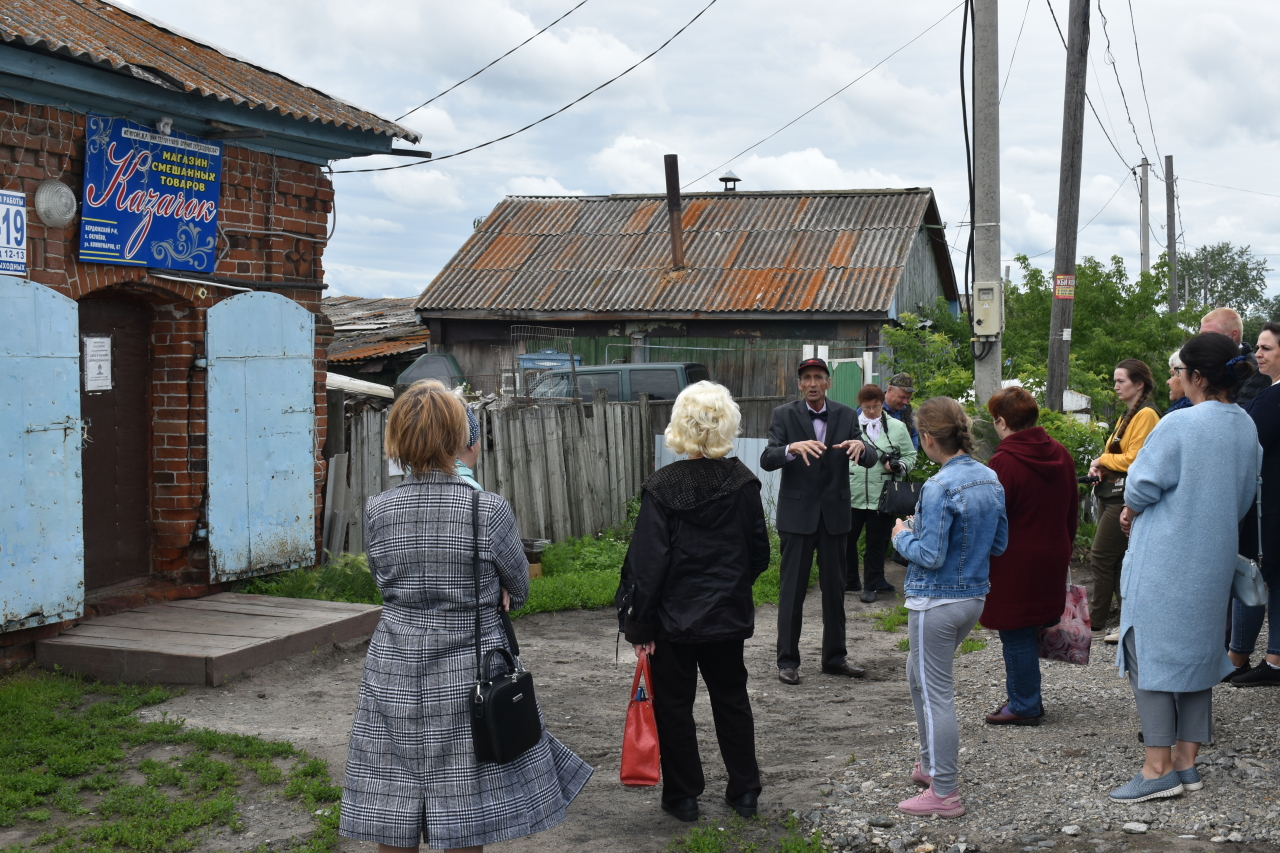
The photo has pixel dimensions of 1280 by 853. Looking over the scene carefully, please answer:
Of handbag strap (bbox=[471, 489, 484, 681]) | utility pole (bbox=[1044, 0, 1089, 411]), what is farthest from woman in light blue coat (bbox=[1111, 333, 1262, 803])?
utility pole (bbox=[1044, 0, 1089, 411])

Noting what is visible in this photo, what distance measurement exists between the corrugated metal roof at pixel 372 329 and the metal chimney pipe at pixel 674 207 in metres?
4.67

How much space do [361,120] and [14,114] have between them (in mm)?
2559

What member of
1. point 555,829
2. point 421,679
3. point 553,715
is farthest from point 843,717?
point 421,679

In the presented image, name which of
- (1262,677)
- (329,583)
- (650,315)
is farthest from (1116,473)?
(650,315)

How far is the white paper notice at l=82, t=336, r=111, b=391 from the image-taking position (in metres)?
6.74

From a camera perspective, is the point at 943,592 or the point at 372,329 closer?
the point at 943,592

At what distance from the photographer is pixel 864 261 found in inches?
685

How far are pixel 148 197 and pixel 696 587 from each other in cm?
472

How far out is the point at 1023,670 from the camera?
493 centimetres

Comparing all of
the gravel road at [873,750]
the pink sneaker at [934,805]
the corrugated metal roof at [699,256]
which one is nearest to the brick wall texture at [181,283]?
the gravel road at [873,750]

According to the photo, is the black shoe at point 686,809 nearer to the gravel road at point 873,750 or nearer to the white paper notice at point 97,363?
the gravel road at point 873,750

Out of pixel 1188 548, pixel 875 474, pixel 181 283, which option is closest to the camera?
pixel 1188 548

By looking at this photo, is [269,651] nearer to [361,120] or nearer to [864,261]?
[361,120]

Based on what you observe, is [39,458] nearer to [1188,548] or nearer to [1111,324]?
[1188,548]
